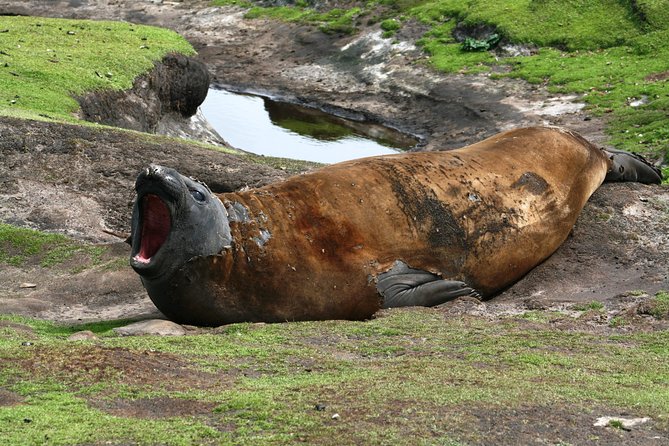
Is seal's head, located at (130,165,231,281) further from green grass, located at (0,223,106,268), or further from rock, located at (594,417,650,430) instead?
rock, located at (594,417,650,430)

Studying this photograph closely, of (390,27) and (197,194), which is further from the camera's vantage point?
(390,27)

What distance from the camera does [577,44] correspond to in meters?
33.0

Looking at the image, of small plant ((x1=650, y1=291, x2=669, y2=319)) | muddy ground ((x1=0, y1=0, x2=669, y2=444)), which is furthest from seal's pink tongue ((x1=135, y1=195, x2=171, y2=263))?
small plant ((x1=650, y1=291, x2=669, y2=319))

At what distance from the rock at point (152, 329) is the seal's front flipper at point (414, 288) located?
7.62 ft

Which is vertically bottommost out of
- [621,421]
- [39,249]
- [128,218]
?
[128,218]

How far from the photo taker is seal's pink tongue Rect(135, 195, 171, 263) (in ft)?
31.5

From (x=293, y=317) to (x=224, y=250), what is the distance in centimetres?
94

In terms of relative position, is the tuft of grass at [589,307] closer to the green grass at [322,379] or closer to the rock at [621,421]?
the green grass at [322,379]

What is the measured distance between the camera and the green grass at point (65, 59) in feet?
64.7

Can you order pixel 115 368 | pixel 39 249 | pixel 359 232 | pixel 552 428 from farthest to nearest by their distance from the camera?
pixel 39 249
pixel 359 232
pixel 115 368
pixel 552 428

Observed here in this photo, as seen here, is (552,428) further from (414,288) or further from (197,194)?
(414,288)

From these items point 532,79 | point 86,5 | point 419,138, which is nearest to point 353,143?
point 419,138

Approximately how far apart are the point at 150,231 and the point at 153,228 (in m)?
0.04

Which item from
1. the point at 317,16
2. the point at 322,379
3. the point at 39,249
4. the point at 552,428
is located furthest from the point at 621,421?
the point at 317,16
